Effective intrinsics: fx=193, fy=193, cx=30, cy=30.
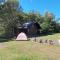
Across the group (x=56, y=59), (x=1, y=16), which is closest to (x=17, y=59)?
(x=56, y=59)

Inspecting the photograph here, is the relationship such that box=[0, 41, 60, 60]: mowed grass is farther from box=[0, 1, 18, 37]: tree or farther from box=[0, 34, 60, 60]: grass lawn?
box=[0, 1, 18, 37]: tree

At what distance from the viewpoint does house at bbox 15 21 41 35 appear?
54809mm

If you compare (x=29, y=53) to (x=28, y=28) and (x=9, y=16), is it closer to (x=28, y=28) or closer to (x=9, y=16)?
(x=9, y=16)

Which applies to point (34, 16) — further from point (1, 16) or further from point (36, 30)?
point (1, 16)

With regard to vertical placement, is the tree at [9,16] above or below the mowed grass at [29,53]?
above

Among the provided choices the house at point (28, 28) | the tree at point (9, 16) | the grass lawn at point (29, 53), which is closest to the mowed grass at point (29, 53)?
the grass lawn at point (29, 53)

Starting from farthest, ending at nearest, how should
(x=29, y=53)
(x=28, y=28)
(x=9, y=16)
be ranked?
(x=28, y=28) → (x=9, y=16) → (x=29, y=53)

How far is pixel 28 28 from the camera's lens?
55.3m

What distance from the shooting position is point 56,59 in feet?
45.2

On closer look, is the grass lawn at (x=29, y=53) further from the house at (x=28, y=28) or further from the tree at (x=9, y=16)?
the house at (x=28, y=28)

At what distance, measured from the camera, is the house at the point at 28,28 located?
54.8 metres

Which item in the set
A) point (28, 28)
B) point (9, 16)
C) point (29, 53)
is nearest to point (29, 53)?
point (29, 53)

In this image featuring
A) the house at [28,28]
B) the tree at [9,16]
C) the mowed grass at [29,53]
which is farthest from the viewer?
the house at [28,28]

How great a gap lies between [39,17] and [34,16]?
200 cm
